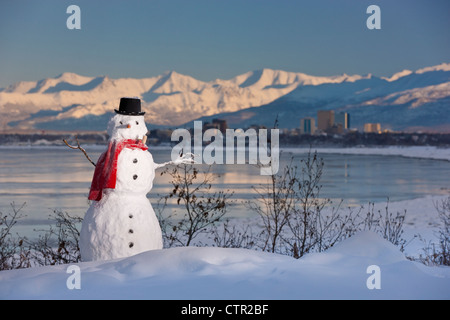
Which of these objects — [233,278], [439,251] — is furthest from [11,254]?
[439,251]

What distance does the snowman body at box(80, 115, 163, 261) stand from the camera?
21.0ft

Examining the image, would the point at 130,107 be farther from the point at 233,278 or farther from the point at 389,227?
the point at 389,227

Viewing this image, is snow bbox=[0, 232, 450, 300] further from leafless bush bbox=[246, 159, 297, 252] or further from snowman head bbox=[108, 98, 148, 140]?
leafless bush bbox=[246, 159, 297, 252]

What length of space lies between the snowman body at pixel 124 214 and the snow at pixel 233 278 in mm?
1233

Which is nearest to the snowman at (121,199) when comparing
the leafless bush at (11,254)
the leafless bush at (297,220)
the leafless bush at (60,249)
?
the leafless bush at (60,249)

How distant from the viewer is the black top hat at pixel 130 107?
262 inches

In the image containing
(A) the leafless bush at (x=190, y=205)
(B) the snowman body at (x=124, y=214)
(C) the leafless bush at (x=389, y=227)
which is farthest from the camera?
(C) the leafless bush at (x=389, y=227)

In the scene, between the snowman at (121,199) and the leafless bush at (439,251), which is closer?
the snowman at (121,199)

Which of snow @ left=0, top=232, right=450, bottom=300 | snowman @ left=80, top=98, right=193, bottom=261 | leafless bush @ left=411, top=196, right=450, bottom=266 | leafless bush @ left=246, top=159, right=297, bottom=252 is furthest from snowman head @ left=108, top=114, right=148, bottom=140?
leafless bush @ left=411, top=196, right=450, bottom=266

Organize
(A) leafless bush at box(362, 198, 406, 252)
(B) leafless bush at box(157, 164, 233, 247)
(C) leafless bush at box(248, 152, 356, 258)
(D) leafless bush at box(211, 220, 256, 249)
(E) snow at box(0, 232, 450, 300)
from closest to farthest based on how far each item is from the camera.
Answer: (E) snow at box(0, 232, 450, 300) → (B) leafless bush at box(157, 164, 233, 247) → (C) leafless bush at box(248, 152, 356, 258) → (D) leafless bush at box(211, 220, 256, 249) → (A) leafless bush at box(362, 198, 406, 252)

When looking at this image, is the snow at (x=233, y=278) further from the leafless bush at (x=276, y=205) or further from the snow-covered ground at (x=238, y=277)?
the leafless bush at (x=276, y=205)
